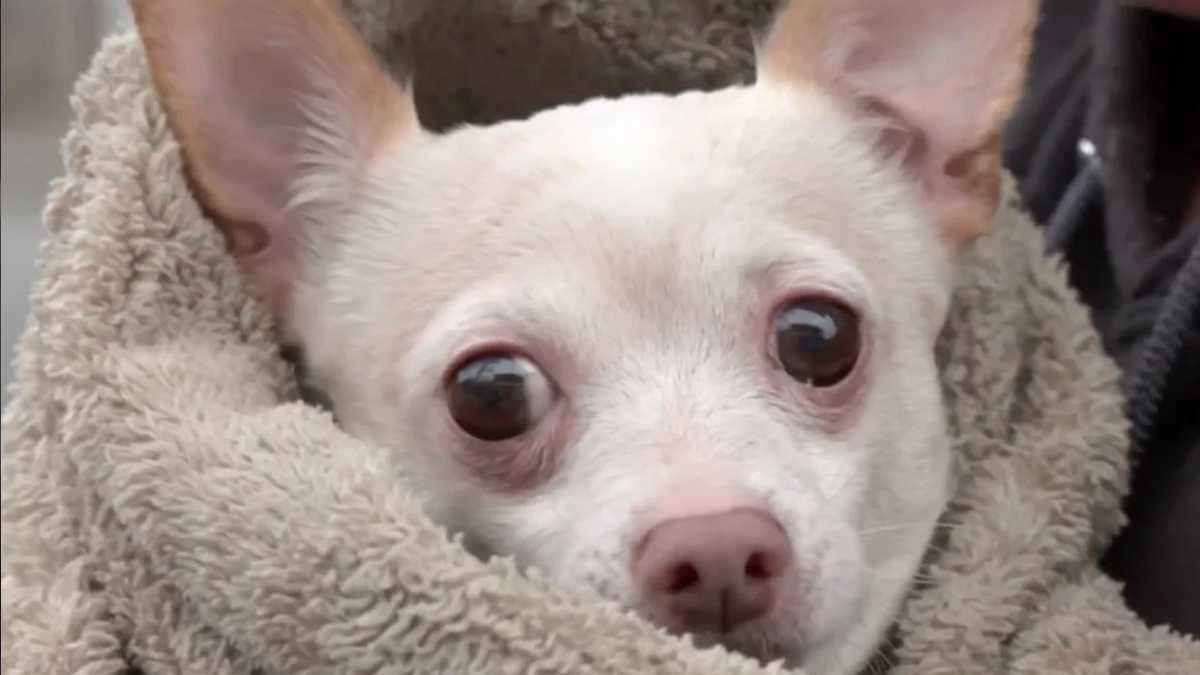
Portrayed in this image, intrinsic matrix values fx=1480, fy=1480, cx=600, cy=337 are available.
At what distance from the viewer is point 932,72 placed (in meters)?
1.03

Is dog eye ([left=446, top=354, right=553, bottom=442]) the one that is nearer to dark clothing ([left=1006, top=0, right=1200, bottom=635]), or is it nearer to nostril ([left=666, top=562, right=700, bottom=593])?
nostril ([left=666, top=562, right=700, bottom=593])

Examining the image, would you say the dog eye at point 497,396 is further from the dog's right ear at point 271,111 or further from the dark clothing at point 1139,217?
the dark clothing at point 1139,217

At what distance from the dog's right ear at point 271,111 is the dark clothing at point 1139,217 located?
1.76 ft

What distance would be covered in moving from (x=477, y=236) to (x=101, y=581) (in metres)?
0.29

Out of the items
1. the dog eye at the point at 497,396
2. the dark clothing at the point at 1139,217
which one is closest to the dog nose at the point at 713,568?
the dog eye at the point at 497,396

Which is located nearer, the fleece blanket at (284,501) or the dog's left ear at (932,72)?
the fleece blanket at (284,501)

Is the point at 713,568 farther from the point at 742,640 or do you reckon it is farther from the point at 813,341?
the point at 813,341

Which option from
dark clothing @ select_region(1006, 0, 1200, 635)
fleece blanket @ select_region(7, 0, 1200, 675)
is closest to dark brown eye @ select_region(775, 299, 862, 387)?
fleece blanket @ select_region(7, 0, 1200, 675)

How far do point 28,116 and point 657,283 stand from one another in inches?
45.7

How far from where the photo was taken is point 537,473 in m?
0.85

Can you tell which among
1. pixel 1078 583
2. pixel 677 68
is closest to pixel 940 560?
pixel 1078 583

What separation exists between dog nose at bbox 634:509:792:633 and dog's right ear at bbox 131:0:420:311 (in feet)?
1.23

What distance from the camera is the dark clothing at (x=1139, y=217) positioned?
995mm

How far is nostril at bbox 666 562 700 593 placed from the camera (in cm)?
72
